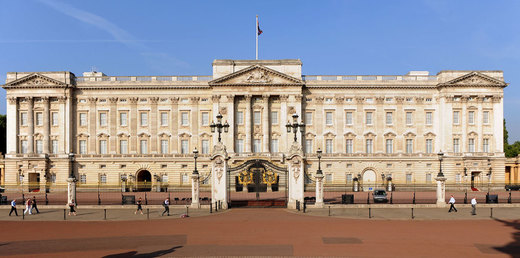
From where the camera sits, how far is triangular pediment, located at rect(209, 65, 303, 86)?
62.9 metres

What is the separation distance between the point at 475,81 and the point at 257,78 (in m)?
32.8

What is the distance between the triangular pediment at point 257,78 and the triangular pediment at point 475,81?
23274 millimetres

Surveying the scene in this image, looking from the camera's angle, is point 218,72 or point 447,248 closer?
point 447,248

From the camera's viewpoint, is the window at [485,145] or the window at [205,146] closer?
the window at [485,145]

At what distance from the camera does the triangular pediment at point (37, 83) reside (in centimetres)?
6272

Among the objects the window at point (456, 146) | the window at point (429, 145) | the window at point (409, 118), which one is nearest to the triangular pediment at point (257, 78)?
the window at point (409, 118)

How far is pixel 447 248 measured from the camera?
67.3ft

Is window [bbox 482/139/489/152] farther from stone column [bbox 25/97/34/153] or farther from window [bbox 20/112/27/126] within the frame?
window [bbox 20/112/27/126]

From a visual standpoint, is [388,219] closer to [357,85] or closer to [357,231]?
[357,231]

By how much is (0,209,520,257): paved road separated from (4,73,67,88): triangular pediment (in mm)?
37293

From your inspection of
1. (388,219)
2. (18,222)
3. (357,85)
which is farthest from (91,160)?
(388,219)

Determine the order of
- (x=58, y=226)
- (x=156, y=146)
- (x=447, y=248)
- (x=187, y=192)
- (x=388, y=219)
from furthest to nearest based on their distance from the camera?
1. (x=156, y=146)
2. (x=187, y=192)
3. (x=388, y=219)
4. (x=58, y=226)
5. (x=447, y=248)

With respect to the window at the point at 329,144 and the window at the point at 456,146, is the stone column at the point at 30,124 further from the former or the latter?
the window at the point at 456,146

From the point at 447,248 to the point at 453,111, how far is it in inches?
1909
